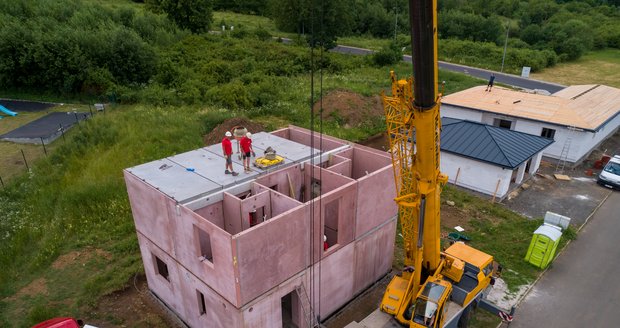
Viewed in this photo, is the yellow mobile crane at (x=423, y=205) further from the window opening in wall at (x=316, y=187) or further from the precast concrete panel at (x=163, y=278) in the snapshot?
the precast concrete panel at (x=163, y=278)

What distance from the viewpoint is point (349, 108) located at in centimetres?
3541

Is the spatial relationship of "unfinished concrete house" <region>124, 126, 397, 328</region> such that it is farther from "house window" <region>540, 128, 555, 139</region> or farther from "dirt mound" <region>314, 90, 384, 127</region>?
"house window" <region>540, 128, 555, 139</region>

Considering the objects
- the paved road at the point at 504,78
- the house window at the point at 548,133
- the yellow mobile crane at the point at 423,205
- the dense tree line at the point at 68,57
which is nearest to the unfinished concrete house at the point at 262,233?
the yellow mobile crane at the point at 423,205

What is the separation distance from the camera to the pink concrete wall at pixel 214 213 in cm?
1302

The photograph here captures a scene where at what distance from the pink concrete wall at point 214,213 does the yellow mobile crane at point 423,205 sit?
579 cm

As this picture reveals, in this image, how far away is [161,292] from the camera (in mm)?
15391

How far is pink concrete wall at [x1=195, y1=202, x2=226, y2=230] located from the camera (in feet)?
42.7

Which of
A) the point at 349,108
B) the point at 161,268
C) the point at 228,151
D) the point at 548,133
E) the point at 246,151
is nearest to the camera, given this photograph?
the point at 228,151

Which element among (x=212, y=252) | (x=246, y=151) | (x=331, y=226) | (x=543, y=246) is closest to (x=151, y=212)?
(x=212, y=252)

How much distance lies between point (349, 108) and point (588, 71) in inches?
1756

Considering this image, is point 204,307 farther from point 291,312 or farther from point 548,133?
point 548,133

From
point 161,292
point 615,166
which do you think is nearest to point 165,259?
point 161,292

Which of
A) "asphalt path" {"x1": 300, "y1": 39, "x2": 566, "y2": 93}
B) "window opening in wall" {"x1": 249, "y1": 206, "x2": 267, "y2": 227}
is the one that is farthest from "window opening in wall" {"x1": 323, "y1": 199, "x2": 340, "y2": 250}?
"asphalt path" {"x1": 300, "y1": 39, "x2": 566, "y2": 93}

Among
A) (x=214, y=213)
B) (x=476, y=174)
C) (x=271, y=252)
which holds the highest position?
(x=214, y=213)
